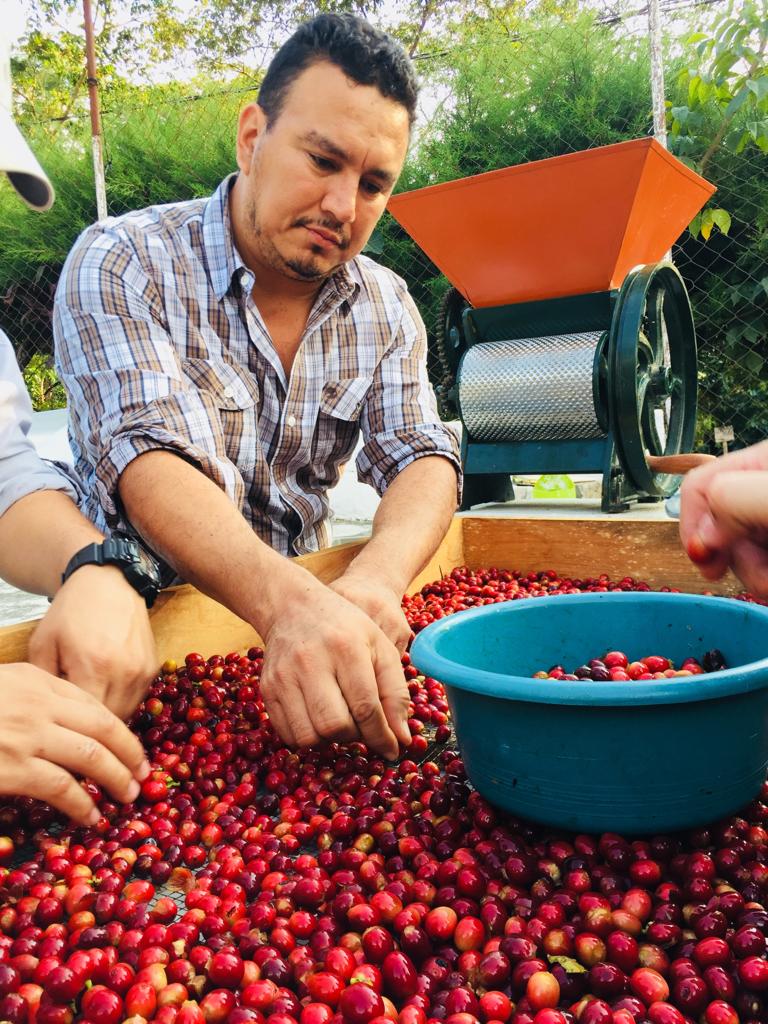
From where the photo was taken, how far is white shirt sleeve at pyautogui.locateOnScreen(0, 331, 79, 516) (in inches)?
64.7

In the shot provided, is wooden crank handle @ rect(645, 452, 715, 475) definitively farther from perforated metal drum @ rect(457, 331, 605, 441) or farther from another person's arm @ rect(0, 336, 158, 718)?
another person's arm @ rect(0, 336, 158, 718)

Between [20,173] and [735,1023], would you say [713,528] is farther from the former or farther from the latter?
[20,173]

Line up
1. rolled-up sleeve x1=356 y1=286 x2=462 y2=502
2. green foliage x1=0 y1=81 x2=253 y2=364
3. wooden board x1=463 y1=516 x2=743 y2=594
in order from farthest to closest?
green foliage x1=0 y1=81 x2=253 y2=364
wooden board x1=463 y1=516 x2=743 y2=594
rolled-up sleeve x1=356 y1=286 x2=462 y2=502

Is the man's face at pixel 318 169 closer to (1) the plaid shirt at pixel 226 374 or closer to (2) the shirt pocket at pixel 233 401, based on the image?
(1) the plaid shirt at pixel 226 374

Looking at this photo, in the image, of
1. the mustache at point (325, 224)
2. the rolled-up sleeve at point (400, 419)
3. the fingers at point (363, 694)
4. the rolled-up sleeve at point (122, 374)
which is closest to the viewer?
the fingers at point (363, 694)

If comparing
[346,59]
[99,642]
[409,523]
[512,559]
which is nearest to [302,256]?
[346,59]

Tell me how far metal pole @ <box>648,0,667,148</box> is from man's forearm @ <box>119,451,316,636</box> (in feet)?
13.3

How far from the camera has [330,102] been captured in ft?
5.87

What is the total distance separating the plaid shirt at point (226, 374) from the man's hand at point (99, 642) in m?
0.30

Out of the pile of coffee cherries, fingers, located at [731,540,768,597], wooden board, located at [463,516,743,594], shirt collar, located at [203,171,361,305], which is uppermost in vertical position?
shirt collar, located at [203,171,361,305]

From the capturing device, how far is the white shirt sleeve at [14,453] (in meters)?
A: 1.64

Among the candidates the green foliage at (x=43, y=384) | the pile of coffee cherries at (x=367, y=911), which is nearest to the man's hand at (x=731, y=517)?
the pile of coffee cherries at (x=367, y=911)

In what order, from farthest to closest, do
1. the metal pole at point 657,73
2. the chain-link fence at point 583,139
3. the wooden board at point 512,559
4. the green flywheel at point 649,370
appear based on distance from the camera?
the chain-link fence at point 583,139 → the metal pole at point 657,73 → the green flywheel at point 649,370 → the wooden board at point 512,559

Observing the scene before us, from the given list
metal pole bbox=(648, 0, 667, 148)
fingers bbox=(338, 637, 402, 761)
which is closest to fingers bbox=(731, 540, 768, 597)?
fingers bbox=(338, 637, 402, 761)
